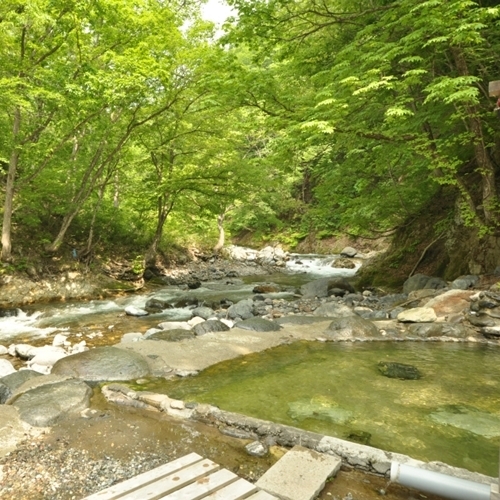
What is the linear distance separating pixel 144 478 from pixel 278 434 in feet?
3.85

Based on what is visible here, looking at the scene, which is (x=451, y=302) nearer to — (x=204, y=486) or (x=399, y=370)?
(x=399, y=370)

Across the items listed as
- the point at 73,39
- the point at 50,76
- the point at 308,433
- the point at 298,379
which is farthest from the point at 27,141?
the point at 308,433

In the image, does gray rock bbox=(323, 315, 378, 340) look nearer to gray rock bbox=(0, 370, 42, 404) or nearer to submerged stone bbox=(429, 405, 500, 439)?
submerged stone bbox=(429, 405, 500, 439)

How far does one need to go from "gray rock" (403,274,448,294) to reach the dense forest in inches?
31.5

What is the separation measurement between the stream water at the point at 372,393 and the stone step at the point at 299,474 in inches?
21.9

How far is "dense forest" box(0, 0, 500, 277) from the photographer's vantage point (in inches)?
264

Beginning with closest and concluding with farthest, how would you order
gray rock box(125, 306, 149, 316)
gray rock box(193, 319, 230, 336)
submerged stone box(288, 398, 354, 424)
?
submerged stone box(288, 398, 354, 424) < gray rock box(193, 319, 230, 336) < gray rock box(125, 306, 149, 316)

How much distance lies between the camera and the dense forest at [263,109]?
671cm

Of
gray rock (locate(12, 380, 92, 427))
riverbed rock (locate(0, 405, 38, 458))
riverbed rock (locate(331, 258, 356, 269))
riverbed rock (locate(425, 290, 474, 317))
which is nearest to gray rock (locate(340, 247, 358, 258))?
riverbed rock (locate(331, 258, 356, 269))

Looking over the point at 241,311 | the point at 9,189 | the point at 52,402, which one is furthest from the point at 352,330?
the point at 9,189

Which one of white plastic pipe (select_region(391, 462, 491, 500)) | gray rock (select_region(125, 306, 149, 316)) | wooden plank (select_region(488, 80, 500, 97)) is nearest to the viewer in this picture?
wooden plank (select_region(488, 80, 500, 97))

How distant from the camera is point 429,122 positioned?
8297 millimetres

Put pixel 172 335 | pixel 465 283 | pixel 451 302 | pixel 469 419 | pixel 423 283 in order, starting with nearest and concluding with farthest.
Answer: pixel 469 419
pixel 172 335
pixel 451 302
pixel 465 283
pixel 423 283

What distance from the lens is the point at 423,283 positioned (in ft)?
30.3
